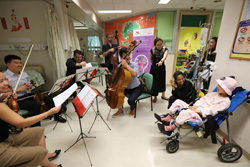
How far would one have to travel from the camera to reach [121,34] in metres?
5.14

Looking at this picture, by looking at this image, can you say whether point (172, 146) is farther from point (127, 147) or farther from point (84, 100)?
point (84, 100)

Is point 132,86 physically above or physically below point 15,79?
below

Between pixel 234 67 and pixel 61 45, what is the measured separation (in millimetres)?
3250

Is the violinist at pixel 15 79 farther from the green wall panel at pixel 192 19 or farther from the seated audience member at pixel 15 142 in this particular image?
the green wall panel at pixel 192 19

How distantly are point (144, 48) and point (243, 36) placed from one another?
312 cm

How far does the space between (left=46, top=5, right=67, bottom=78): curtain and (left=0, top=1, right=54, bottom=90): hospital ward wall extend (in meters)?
0.20

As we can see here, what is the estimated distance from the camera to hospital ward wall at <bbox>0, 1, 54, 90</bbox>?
255 centimetres

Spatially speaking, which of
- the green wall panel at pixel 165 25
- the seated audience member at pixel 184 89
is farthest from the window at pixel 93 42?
the seated audience member at pixel 184 89

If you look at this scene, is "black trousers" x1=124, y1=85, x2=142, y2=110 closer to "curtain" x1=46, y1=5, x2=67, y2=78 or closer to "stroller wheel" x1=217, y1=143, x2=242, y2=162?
"stroller wheel" x1=217, y1=143, x2=242, y2=162

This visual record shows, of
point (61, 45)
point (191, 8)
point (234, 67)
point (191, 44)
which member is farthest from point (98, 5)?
point (191, 44)

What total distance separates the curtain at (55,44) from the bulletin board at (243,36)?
10.5 ft

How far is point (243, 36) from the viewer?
143 centimetres

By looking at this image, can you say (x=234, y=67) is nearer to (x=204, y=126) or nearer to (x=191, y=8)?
(x=204, y=126)

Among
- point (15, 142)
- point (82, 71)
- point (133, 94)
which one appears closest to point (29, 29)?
point (82, 71)
